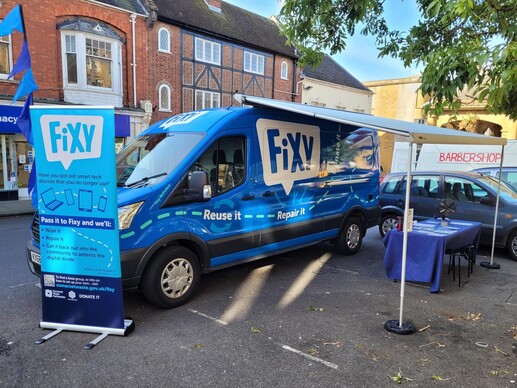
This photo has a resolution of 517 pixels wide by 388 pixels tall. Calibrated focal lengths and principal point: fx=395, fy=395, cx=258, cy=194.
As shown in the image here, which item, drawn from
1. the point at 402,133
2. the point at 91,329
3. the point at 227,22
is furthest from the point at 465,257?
the point at 227,22

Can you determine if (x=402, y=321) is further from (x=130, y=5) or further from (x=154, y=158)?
(x=130, y=5)

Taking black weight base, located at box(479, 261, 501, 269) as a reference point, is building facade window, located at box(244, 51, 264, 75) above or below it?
above

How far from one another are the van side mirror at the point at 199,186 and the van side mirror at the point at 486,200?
565 centimetres

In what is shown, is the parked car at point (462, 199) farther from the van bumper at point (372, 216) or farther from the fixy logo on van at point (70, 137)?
the fixy logo on van at point (70, 137)

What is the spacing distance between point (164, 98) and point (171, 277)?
15.2 m

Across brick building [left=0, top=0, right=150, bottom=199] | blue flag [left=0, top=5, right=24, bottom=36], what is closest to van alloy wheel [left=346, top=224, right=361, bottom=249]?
blue flag [left=0, top=5, right=24, bottom=36]

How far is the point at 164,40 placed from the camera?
18.0 metres

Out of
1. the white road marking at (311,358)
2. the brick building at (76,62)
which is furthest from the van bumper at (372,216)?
the brick building at (76,62)

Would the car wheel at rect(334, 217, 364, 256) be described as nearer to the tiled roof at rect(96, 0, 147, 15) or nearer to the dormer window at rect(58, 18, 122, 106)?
the dormer window at rect(58, 18, 122, 106)

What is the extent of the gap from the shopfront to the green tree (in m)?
11.0

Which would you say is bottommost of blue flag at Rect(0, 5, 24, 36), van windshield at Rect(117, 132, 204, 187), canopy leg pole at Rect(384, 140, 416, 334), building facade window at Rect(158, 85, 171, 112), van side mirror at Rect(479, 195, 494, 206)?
canopy leg pole at Rect(384, 140, 416, 334)

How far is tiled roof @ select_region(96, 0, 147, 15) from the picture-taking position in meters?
15.9

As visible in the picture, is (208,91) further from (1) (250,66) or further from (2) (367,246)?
A: (2) (367,246)

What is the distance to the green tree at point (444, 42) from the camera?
3175 millimetres
